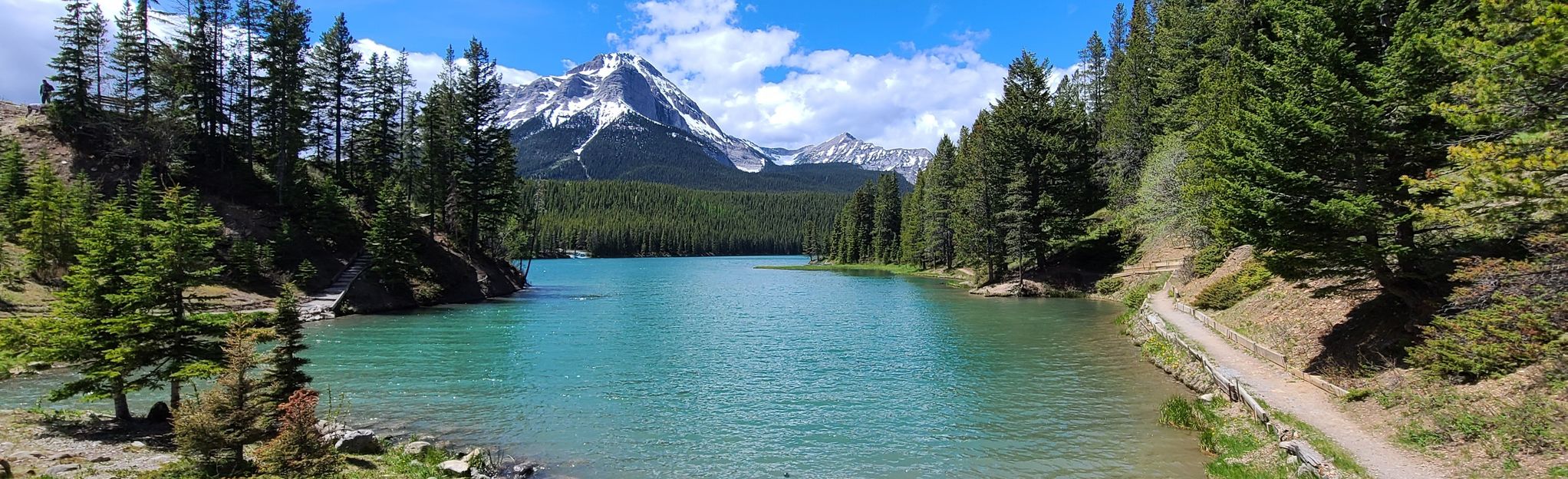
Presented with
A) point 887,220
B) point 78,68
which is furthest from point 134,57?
point 887,220

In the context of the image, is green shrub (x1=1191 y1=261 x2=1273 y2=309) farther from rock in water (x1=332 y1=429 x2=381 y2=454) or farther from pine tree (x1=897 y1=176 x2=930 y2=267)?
pine tree (x1=897 y1=176 x2=930 y2=267)

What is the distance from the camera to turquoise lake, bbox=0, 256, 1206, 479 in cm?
1429

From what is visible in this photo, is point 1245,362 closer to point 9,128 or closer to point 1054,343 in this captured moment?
point 1054,343

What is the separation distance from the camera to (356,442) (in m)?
13.5

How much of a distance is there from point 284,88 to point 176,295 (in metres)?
42.7

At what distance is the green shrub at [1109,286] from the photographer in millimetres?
49688

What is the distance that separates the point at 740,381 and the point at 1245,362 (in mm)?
14435

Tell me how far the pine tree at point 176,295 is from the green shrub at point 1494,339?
2315 centimetres

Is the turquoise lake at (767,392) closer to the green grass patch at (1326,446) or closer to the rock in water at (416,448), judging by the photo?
the rock in water at (416,448)

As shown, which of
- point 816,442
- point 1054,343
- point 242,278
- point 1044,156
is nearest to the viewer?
point 816,442

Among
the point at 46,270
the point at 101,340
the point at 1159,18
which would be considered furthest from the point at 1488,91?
the point at 1159,18

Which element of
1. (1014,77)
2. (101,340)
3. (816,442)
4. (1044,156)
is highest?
(1014,77)

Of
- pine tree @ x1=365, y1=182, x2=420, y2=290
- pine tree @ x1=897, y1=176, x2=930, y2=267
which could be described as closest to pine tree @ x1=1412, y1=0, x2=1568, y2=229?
pine tree @ x1=365, y1=182, x2=420, y2=290

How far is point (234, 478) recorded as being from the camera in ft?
34.6
